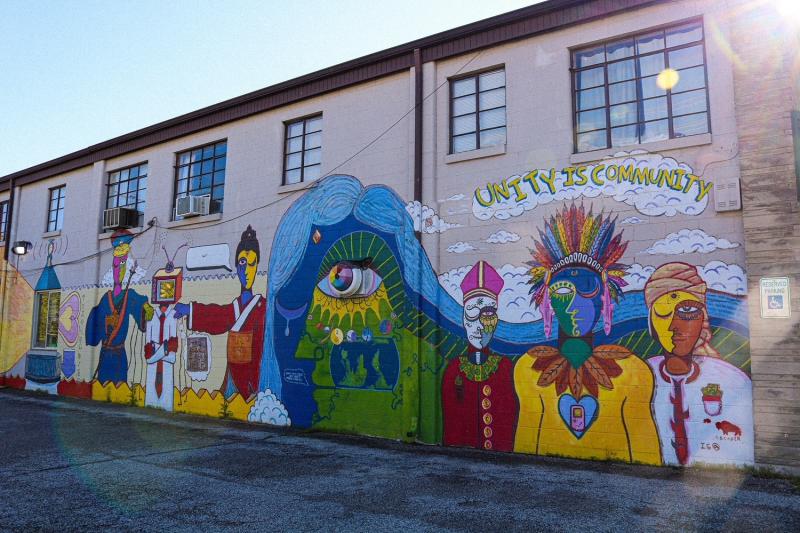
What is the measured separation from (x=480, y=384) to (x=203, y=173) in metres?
8.09

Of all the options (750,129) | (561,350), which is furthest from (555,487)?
(750,129)

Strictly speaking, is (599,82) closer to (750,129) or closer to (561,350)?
(750,129)

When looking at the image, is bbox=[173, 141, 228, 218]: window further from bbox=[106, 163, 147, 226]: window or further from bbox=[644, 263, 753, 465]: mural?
bbox=[644, 263, 753, 465]: mural

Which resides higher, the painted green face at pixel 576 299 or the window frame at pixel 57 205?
the window frame at pixel 57 205

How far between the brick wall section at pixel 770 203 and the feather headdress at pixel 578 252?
1.57 m

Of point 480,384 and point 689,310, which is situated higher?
point 689,310

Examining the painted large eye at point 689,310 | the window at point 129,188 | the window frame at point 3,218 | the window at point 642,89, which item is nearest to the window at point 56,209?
the window at point 129,188

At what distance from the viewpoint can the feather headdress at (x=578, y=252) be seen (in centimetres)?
783

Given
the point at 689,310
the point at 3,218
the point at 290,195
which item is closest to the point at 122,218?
the point at 290,195

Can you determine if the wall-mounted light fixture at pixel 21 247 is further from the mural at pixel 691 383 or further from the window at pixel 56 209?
the mural at pixel 691 383

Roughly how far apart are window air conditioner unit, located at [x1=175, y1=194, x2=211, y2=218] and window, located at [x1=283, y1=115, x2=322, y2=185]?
2187 mm

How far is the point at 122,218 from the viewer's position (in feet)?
45.1

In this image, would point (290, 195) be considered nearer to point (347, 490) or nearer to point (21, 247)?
point (347, 490)

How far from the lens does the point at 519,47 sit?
8969mm
